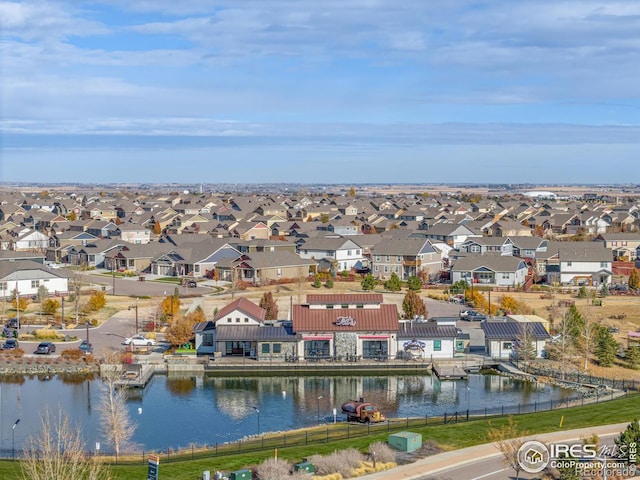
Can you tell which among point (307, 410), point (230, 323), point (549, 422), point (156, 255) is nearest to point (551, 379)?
point (549, 422)

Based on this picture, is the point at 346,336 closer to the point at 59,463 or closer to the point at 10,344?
the point at 10,344

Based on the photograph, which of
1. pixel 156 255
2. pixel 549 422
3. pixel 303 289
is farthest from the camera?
pixel 156 255

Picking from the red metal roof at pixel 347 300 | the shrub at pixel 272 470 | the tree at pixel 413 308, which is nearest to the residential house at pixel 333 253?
the tree at pixel 413 308

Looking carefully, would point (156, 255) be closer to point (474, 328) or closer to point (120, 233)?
point (120, 233)

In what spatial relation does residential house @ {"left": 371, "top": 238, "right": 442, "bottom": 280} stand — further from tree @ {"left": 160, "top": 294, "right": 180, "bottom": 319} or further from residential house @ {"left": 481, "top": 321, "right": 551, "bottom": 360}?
residential house @ {"left": 481, "top": 321, "right": 551, "bottom": 360}

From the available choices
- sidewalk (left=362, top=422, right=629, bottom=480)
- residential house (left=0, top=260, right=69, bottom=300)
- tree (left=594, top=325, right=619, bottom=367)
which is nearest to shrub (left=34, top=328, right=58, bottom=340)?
residential house (left=0, top=260, right=69, bottom=300)

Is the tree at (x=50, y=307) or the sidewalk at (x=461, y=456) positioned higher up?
the tree at (x=50, y=307)

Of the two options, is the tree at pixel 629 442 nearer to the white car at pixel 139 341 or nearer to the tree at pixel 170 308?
the white car at pixel 139 341
